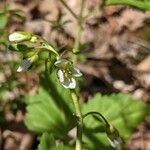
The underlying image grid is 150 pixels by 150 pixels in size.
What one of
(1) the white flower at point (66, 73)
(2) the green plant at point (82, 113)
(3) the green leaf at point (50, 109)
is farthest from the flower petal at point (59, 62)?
(3) the green leaf at point (50, 109)

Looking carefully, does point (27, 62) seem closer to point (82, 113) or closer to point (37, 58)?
point (37, 58)

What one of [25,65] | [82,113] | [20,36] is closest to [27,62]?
[25,65]

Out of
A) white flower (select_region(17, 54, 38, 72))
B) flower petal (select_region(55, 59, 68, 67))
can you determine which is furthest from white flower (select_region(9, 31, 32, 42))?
flower petal (select_region(55, 59, 68, 67))

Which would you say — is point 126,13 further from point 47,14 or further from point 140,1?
point 140,1

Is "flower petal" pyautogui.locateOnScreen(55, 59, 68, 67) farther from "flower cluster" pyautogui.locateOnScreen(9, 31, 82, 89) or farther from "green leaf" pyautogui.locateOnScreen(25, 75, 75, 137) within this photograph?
"green leaf" pyautogui.locateOnScreen(25, 75, 75, 137)

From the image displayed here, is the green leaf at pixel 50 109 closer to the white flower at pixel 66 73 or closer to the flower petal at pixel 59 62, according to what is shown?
the white flower at pixel 66 73

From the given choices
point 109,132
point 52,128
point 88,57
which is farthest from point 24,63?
point 88,57
